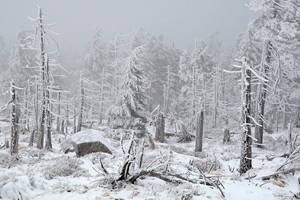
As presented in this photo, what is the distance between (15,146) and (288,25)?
1919 cm

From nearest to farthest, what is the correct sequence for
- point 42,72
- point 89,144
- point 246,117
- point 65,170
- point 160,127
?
point 65,170 < point 246,117 < point 89,144 < point 42,72 < point 160,127

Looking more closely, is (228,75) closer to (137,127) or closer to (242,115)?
(137,127)

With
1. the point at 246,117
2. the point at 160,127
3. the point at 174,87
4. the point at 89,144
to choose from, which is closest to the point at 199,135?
the point at 160,127

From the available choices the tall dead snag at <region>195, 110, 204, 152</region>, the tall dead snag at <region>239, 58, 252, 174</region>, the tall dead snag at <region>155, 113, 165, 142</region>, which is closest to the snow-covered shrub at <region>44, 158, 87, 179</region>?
the tall dead snag at <region>239, 58, 252, 174</region>

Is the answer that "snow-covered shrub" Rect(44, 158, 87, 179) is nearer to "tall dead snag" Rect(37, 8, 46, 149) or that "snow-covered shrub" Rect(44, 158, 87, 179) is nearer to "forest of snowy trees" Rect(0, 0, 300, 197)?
"forest of snowy trees" Rect(0, 0, 300, 197)

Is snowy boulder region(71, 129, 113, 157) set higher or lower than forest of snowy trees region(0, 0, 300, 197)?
lower

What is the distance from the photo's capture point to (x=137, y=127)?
2581cm

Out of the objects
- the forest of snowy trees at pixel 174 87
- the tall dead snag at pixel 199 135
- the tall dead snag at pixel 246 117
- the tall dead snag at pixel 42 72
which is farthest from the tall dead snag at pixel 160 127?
the tall dead snag at pixel 246 117

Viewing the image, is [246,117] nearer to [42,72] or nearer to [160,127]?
[160,127]

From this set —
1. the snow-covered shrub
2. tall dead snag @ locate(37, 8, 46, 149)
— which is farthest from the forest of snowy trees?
the snow-covered shrub

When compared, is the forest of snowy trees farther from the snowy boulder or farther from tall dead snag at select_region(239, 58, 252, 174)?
the snowy boulder

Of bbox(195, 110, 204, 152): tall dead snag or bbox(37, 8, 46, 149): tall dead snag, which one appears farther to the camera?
bbox(37, 8, 46, 149): tall dead snag

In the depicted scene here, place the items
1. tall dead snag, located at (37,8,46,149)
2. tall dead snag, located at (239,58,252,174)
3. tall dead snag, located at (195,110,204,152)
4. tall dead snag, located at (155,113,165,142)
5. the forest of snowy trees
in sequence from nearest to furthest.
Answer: tall dead snag, located at (239,58,252,174) → the forest of snowy trees → tall dead snag, located at (195,110,204,152) → tall dead snag, located at (37,8,46,149) → tall dead snag, located at (155,113,165,142)

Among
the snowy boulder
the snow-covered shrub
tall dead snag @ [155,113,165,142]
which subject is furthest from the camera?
tall dead snag @ [155,113,165,142]
